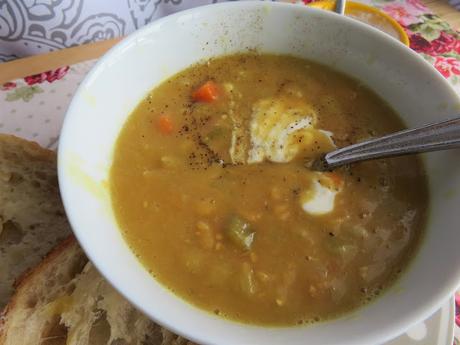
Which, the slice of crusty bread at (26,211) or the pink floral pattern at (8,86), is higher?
the pink floral pattern at (8,86)

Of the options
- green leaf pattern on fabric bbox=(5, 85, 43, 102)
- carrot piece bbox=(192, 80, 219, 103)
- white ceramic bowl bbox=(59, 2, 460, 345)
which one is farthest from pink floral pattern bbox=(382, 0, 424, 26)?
green leaf pattern on fabric bbox=(5, 85, 43, 102)

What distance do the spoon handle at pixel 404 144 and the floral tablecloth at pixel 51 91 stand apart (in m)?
0.72

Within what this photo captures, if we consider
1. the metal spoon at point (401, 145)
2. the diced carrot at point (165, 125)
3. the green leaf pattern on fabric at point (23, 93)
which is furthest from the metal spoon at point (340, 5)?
the green leaf pattern on fabric at point (23, 93)

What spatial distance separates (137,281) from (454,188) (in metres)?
1.07

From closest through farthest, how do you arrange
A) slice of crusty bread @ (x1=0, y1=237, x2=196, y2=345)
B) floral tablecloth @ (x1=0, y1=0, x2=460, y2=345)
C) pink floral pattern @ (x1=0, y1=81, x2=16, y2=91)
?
1. slice of crusty bread @ (x1=0, y1=237, x2=196, y2=345)
2. floral tablecloth @ (x1=0, y1=0, x2=460, y2=345)
3. pink floral pattern @ (x1=0, y1=81, x2=16, y2=91)

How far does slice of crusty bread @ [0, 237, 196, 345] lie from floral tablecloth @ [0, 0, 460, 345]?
68 cm

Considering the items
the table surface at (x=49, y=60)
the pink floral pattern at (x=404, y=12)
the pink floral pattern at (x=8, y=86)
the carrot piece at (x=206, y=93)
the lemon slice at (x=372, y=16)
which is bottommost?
the pink floral pattern at (x=8, y=86)

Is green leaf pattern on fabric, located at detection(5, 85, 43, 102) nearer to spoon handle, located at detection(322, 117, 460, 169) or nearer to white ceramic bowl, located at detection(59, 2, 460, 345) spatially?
white ceramic bowl, located at detection(59, 2, 460, 345)

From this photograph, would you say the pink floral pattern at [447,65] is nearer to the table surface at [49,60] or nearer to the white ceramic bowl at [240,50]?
the white ceramic bowl at [240,50]

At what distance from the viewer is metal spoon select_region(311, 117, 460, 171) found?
153 cm

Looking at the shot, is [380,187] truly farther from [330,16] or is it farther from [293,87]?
[330,16]

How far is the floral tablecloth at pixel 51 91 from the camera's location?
225 centimetres

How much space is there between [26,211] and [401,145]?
151cm

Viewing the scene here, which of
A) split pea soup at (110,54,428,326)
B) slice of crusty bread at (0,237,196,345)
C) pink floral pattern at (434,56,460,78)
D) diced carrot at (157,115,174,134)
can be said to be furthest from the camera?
pink floral pattern at (434,56,460,78)
